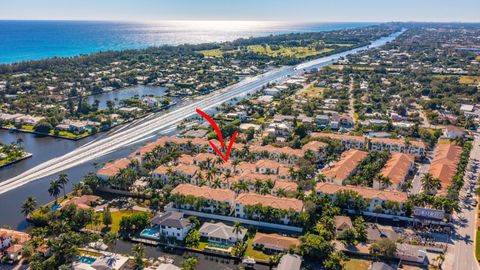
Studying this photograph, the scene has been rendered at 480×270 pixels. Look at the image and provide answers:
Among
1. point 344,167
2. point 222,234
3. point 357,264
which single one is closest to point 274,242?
point 222,234

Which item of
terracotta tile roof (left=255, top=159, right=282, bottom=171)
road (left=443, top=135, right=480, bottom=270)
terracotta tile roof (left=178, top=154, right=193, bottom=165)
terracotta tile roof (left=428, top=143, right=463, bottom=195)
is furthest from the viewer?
terracotta tile roof (left=178, top=154, right=193, bottom=165)

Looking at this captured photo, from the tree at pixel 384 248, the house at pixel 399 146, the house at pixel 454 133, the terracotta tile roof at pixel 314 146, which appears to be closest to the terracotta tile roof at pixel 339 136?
the house at pixel 399 146

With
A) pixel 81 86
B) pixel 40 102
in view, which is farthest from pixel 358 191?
pixel 81 86

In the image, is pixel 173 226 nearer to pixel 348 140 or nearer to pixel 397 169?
pixel 397 169

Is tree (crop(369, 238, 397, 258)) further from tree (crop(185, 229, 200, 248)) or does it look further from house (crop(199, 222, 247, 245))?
Result: tree (crop(185, 229, 200, 248))

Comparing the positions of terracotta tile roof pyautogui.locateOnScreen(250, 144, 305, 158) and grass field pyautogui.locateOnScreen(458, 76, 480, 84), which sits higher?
grass field pyautogui.locateOnScreen(458, 76, 480, 84)

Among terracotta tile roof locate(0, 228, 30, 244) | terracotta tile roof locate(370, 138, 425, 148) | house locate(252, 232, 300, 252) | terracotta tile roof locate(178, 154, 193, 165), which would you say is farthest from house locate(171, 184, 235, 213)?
terracotta tile roof locate(370, 138, 425, 148)
